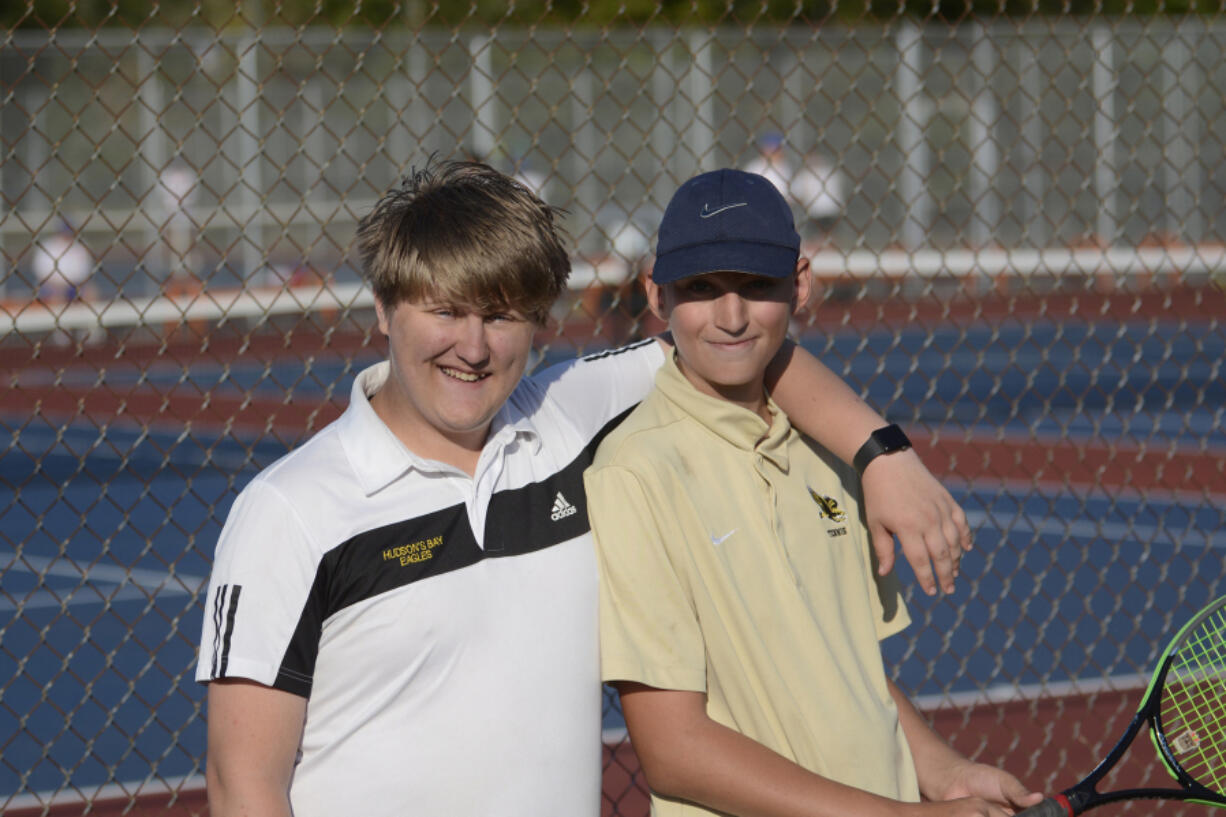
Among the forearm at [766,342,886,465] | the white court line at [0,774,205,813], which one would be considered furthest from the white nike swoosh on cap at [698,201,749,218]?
the white court line at [0,774,205,813]

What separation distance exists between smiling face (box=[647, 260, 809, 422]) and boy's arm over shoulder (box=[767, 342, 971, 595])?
16 centimetres

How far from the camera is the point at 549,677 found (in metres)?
2.19

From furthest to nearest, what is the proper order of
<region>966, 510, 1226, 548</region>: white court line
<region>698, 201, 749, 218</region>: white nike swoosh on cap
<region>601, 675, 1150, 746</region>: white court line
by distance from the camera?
<region>966, 510, 1226, 548</region>: white court line → <region>601, 675, 1150, 746</region>: white court line → <region>698, 201, 749, 218</region>: white nike swoosh on cap

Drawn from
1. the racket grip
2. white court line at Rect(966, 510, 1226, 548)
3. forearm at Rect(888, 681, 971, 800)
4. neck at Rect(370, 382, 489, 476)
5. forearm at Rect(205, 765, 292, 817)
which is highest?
white court line at Rect(966, 510, 1226, 548)

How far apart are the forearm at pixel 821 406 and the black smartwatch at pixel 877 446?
13mm

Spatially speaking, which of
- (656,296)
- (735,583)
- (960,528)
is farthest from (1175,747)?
(656,296)

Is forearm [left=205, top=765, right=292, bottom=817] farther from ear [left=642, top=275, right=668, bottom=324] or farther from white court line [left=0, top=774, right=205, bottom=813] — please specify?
white court line [left=0, top=774, right=205, bottom=813]

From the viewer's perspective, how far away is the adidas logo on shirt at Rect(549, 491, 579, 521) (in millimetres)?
2285

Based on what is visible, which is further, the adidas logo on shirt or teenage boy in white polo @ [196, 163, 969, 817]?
the adidas logo on shirt

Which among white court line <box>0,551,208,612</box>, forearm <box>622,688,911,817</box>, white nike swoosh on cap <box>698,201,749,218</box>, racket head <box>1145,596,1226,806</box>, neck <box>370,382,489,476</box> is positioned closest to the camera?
forearm <box>622,688,911,817</box>

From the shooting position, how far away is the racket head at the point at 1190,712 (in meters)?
2.75

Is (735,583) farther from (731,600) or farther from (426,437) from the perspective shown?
(426,437)

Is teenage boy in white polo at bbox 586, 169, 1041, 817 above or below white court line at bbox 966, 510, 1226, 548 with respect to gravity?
below

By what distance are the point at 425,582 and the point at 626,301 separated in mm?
5241
